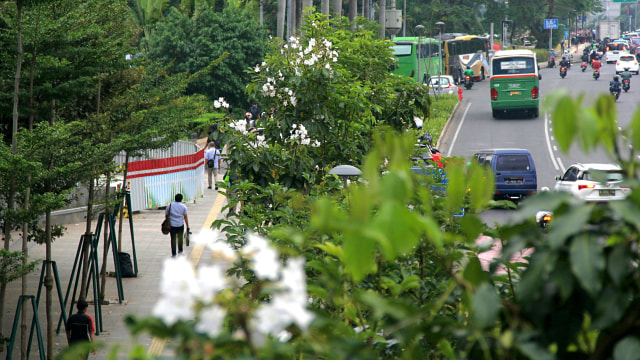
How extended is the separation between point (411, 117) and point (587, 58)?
69.4 meters

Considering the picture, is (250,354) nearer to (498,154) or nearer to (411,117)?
(411,117)

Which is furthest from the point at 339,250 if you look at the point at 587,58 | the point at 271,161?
the point at 587,58

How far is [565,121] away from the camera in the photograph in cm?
196

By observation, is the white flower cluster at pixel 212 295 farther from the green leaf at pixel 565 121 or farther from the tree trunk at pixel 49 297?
the tree trunk at pixel 49 297

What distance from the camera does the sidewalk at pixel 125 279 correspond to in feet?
39.5

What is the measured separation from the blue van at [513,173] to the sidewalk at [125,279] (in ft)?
27.1

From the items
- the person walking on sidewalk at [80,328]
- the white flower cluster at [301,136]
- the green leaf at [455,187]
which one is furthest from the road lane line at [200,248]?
the green leaf at [455,187]

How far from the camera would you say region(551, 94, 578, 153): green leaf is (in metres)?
1.96

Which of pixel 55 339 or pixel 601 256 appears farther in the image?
pixel 55 339

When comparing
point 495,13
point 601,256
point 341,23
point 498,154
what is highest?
point 495,13

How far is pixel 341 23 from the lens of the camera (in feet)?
53.6

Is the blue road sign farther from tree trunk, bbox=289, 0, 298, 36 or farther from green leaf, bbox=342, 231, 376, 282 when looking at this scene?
green leaf, bbox=342, 231, 376, 282

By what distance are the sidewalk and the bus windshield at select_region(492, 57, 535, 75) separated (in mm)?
21252

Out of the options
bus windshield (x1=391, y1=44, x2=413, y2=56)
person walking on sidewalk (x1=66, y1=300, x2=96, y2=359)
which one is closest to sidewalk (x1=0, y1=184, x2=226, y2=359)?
person walking on sidewalk (x1=66, y1=300, x2=96, y2=359)
